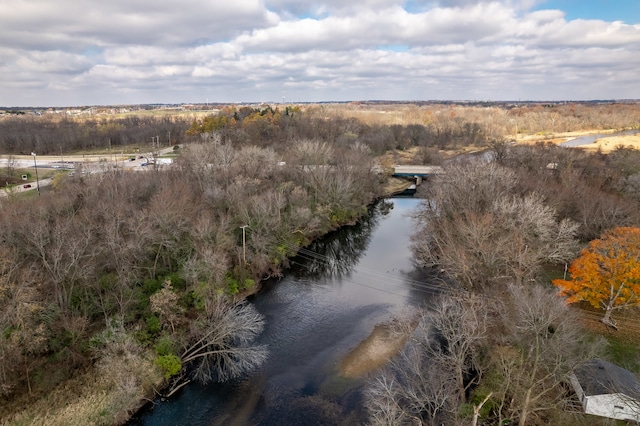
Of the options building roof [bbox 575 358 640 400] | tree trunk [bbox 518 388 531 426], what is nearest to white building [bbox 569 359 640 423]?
building roof [bbox 575 358 640 400]

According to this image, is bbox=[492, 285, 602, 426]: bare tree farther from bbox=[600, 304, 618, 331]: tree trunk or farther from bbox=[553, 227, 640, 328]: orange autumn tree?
bbox=[600, 304, 618, 331]: tree trunk

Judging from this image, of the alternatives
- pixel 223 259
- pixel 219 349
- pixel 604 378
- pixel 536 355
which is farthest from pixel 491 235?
pixel 219 349

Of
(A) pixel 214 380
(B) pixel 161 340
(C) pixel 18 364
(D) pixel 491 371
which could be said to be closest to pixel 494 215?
(D) pixel 491 371

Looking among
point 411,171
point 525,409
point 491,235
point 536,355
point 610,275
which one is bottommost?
point 525,409

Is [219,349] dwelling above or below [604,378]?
below

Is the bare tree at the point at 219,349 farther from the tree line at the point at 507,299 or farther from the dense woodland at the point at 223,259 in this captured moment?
the tree line at the point at 507,299

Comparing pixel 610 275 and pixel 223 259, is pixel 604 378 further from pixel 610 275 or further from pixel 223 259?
pixel 223 259
